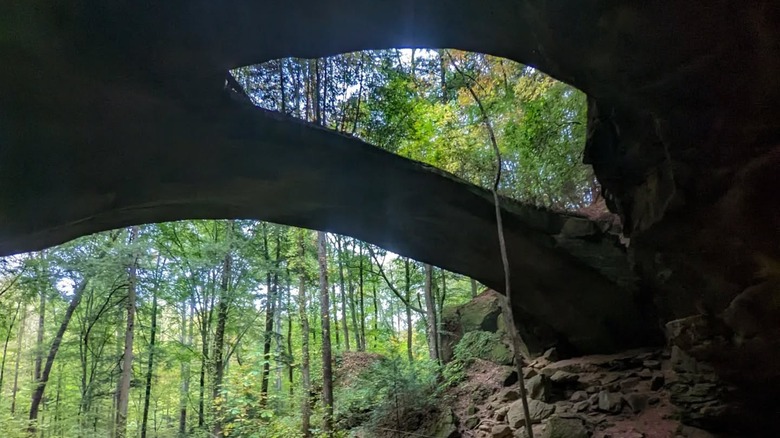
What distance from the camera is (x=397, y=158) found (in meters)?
6.19

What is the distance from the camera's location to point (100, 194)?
518 cm

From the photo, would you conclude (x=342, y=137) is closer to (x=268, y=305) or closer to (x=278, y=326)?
(x=268, y=305)

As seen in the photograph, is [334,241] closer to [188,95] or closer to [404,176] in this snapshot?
[404,176]

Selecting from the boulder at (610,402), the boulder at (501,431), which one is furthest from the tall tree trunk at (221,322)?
the boulder at (610,402)

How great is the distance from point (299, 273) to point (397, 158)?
9.01 meters

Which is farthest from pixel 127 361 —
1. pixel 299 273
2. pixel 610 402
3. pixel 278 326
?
pixel 610 402

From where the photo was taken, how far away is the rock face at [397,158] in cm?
353

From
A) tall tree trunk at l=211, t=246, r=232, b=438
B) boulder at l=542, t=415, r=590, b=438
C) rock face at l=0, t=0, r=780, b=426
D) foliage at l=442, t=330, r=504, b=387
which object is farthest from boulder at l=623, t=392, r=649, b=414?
tall tree trunk at l=211, t=246, r=232, b=438

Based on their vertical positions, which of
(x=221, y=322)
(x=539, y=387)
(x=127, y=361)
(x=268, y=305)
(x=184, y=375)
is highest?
(x=268, y=305)

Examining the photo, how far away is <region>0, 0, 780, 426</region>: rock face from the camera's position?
3.53 meters

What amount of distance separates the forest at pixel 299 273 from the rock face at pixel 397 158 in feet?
2.76

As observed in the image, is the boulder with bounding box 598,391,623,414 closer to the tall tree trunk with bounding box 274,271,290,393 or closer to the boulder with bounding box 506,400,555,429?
the boulder with bounding box 506,400,555,429

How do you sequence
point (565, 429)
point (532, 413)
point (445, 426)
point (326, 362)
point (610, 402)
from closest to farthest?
point (565, 429) → point (610, 402) → point (532, 413) → point (445, 426) → point (326, 362)

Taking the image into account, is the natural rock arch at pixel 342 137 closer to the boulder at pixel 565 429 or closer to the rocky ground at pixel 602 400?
the rocky ground at pixel 602 400
